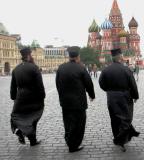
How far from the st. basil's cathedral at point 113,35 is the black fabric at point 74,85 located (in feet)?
424

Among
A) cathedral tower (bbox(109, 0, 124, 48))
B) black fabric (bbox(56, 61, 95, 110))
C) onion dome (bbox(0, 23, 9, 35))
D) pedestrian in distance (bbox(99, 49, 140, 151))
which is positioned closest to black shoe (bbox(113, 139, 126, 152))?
pedestrian in distance (bbox(99, 49, 140, 151))

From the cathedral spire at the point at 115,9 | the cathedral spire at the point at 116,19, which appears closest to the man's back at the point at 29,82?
the cathedral spire at the point at 116,19

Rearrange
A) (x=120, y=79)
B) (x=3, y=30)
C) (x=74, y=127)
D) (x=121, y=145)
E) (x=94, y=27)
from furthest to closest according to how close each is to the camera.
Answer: (x=94, y=27) < (x=3, y=30) < (x=120, y=79) < (x=74, y=127) < (x=121, y=145)

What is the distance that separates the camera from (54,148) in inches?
302

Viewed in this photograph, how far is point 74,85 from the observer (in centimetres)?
762

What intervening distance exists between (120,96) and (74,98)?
2.65 feet

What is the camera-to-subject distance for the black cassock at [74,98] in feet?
24.9

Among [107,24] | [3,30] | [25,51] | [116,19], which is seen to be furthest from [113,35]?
[25,51]

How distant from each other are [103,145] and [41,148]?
3.63ft

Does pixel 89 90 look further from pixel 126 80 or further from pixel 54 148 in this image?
pixel 54 148

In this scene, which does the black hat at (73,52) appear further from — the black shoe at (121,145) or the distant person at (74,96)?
the black shoe at (121,145)

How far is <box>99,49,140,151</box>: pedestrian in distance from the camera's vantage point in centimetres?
755

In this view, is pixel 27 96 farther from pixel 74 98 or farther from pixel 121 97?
pixel 121 97

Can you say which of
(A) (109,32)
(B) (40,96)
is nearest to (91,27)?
(A) (109,32)
